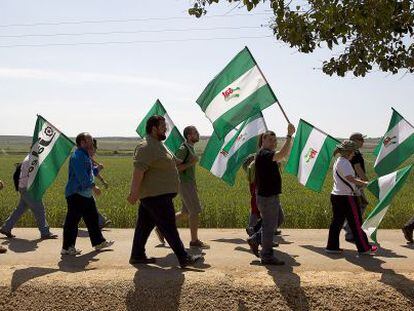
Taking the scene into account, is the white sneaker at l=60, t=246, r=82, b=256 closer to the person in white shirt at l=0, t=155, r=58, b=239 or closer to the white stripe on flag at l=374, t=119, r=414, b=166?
the person in white shirt at l=0, t=155, r=58, b=239

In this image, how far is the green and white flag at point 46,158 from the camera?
A: 8438 mm

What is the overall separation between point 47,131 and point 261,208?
12.2ft

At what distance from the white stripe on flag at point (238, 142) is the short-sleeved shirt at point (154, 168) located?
3195mm

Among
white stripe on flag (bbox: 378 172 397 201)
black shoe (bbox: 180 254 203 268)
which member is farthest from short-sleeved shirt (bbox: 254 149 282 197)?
white stripe on flag (bbox: 378 172 397 201)

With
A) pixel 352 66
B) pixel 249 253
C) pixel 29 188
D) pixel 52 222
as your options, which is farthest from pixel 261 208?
pixel 52 222

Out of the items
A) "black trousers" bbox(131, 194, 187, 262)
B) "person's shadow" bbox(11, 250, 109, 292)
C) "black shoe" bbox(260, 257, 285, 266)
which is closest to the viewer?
"person's shadow" bbox(11, 250, 109, 292)

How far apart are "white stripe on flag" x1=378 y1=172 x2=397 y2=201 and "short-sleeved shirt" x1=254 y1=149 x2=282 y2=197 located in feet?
4.17

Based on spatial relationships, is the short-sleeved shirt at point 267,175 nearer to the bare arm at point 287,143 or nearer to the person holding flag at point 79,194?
the bare arm at point 287,143

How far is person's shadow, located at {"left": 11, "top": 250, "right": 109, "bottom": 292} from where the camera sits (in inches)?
238

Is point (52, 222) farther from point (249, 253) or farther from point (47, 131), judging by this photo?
point (249, 253)

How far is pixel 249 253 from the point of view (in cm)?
796

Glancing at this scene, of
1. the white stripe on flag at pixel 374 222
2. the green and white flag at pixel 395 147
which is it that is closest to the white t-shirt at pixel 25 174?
the white stripe on flag at pixel 374 222

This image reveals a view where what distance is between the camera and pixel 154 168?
6543 mm

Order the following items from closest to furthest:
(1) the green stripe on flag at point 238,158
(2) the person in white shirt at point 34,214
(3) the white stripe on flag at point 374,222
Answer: (3) the white stripe on flag at point 374,222
(2) the person in white shirt at point 34,214
(1) the green stripe on flag at point 238,158
